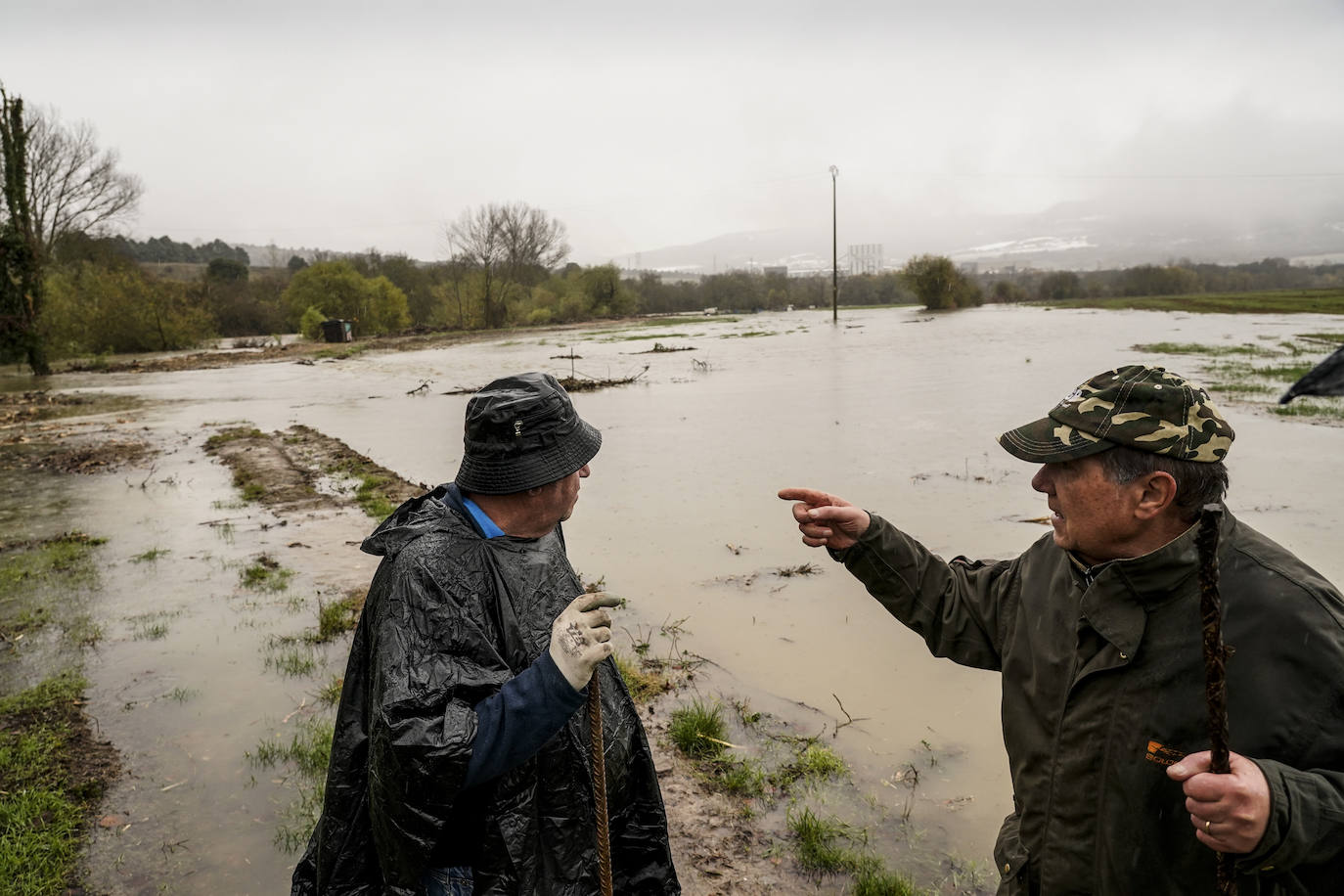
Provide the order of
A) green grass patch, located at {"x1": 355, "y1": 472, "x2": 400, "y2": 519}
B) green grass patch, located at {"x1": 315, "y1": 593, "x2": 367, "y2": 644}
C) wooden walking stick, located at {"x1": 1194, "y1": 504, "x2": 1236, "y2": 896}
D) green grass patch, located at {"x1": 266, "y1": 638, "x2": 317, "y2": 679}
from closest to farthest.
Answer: wooden walking stick, located at {"x1": 1194, "y1": 504, "x2": 1236, "y2": 896} → green grass patch, located at {"x1": 266, "y1": 638, "x2": 317, "y2": 679} → green grass patch, located at {"x1": 315, "y1": 593, "x2": 367, "y2": 644} → green grass patch, located at {"x1": 355, "y1": 472, "x2": 400, "y2": 519}

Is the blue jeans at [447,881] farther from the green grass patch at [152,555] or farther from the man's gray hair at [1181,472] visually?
the green grass patch at [152,555]

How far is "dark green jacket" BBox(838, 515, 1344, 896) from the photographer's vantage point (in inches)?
59.7

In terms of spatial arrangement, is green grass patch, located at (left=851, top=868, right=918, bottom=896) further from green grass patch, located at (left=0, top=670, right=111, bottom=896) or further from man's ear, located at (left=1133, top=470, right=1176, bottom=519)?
green grass patch, located at (left=0, top=670, right=111, bottom=896)

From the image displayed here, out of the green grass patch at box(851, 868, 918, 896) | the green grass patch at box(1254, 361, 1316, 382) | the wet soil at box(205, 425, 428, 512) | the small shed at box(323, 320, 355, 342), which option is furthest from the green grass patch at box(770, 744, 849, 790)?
the small shed at box(323, 320, 355, 342)

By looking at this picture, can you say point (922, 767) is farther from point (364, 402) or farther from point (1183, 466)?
point (364, 402)

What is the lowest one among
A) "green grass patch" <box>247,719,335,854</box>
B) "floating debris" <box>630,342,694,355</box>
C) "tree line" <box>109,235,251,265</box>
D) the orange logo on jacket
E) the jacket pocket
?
"green grass patch" <box>247,719,335,854</box>

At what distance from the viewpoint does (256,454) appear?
1339cm

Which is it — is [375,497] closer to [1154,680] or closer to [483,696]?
[483,696]

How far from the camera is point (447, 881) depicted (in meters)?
1.85

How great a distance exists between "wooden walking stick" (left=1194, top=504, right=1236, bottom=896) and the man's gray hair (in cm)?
44

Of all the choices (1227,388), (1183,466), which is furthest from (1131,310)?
(1183,466)

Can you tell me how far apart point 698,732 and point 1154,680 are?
309 cm

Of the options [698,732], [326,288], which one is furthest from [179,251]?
[698,732]

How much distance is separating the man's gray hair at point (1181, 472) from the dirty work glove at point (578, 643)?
3.94 feet
